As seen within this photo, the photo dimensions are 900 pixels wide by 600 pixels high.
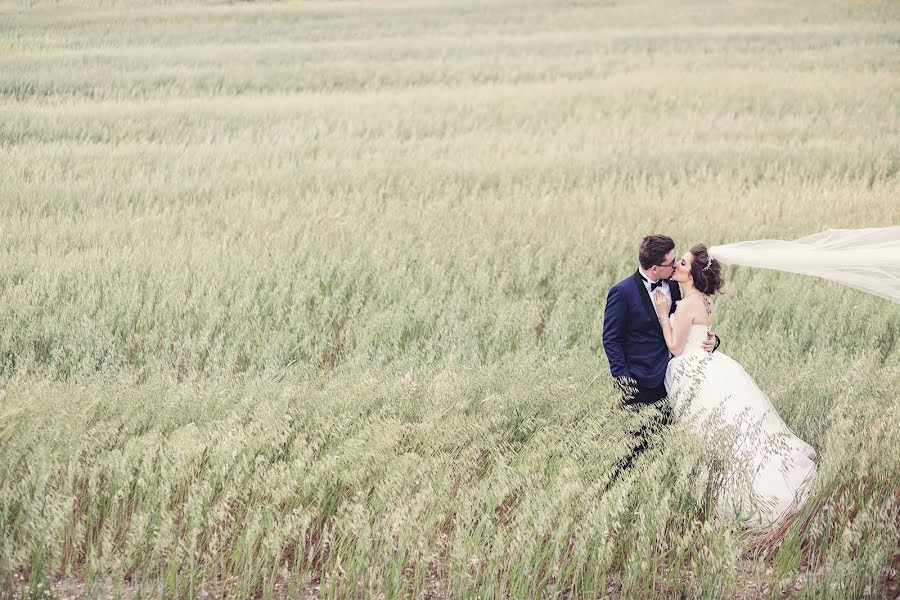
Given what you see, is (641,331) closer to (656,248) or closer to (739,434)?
(656,248)

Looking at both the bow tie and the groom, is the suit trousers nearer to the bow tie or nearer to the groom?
the groom

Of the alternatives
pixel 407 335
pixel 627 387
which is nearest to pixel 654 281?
pixel 627 387

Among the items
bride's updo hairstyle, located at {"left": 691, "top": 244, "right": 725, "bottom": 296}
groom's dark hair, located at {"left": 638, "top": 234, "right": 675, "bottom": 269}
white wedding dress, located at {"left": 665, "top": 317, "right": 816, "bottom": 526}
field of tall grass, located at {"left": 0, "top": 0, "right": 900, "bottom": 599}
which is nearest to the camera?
field of tall grass, located at {"left": 0, "top": 0, "right": 900, "bottom": 599}

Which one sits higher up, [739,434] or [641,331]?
[641,331]

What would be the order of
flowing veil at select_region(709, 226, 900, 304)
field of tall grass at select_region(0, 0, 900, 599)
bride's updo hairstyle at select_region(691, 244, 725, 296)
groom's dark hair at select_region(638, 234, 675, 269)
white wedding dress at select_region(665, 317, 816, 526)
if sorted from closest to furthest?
field of tall grass at select_region(0, 0, 900, 599)
white wedding dress at select_region(665, 317, 816, 526)
groom's dark hair at select_region(638, 234, 675, 269)
bride's updo hairstyle at select_region(691, 244, 725, 296)
flowing veil at select_region(709, 226, 900, 304)

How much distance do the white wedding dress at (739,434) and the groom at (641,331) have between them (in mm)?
70

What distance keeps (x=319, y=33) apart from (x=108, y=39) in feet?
13.5

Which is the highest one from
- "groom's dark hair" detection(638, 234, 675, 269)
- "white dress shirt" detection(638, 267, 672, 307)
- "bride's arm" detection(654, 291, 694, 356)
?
"groom's dark hair" detection(638, 234, 675, 269)

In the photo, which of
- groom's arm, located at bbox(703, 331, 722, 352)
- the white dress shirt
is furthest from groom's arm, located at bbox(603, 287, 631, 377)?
groom's arm, located at bbox(703, 331, 722, 352)

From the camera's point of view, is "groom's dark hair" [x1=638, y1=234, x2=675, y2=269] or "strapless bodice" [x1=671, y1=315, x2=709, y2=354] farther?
"strapless bodice" [x1=671, y1=315, x2=709, y2=354]

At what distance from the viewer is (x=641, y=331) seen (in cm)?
325

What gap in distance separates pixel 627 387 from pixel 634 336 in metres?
0.26

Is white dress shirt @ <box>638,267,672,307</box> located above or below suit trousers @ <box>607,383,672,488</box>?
above

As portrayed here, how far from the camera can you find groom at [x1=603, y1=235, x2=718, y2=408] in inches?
124
